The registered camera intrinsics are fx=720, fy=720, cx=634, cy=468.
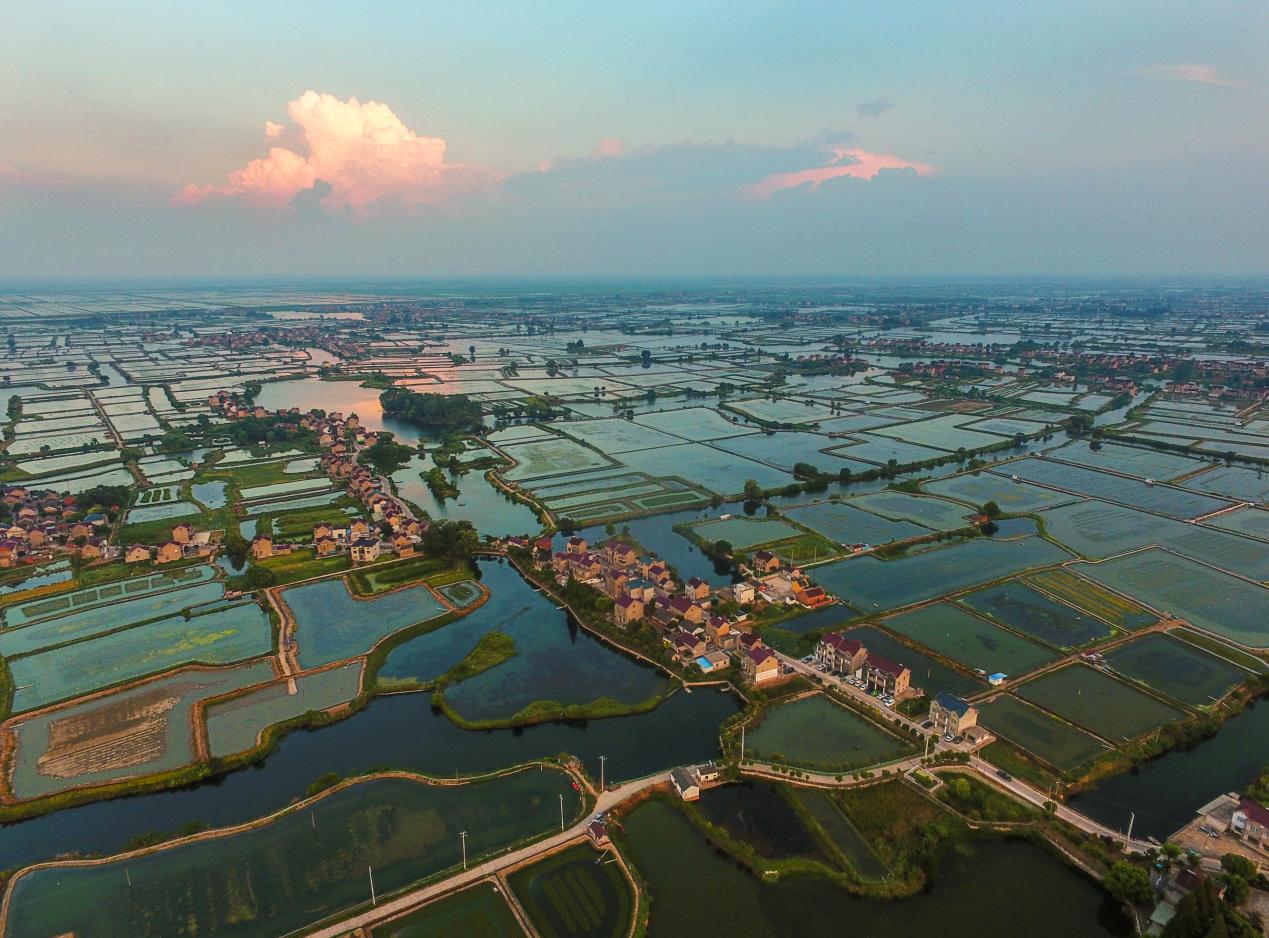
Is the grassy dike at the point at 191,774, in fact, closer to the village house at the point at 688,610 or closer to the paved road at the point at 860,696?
the village house at the point at 688,610

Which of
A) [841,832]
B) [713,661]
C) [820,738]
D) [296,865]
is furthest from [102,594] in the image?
[841,832]

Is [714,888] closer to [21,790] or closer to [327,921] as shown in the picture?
[327,921]

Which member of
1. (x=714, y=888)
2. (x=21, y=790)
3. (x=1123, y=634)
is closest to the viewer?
(x=714, y=888)

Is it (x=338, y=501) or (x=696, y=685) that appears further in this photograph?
(x=338, y=501)

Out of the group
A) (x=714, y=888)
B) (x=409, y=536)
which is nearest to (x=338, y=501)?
(x=409, y=536)

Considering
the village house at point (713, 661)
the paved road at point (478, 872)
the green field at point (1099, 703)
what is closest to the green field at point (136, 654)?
the paved road at point (478, 872)

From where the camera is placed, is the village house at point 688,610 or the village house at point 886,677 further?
the village house at point 688,610
